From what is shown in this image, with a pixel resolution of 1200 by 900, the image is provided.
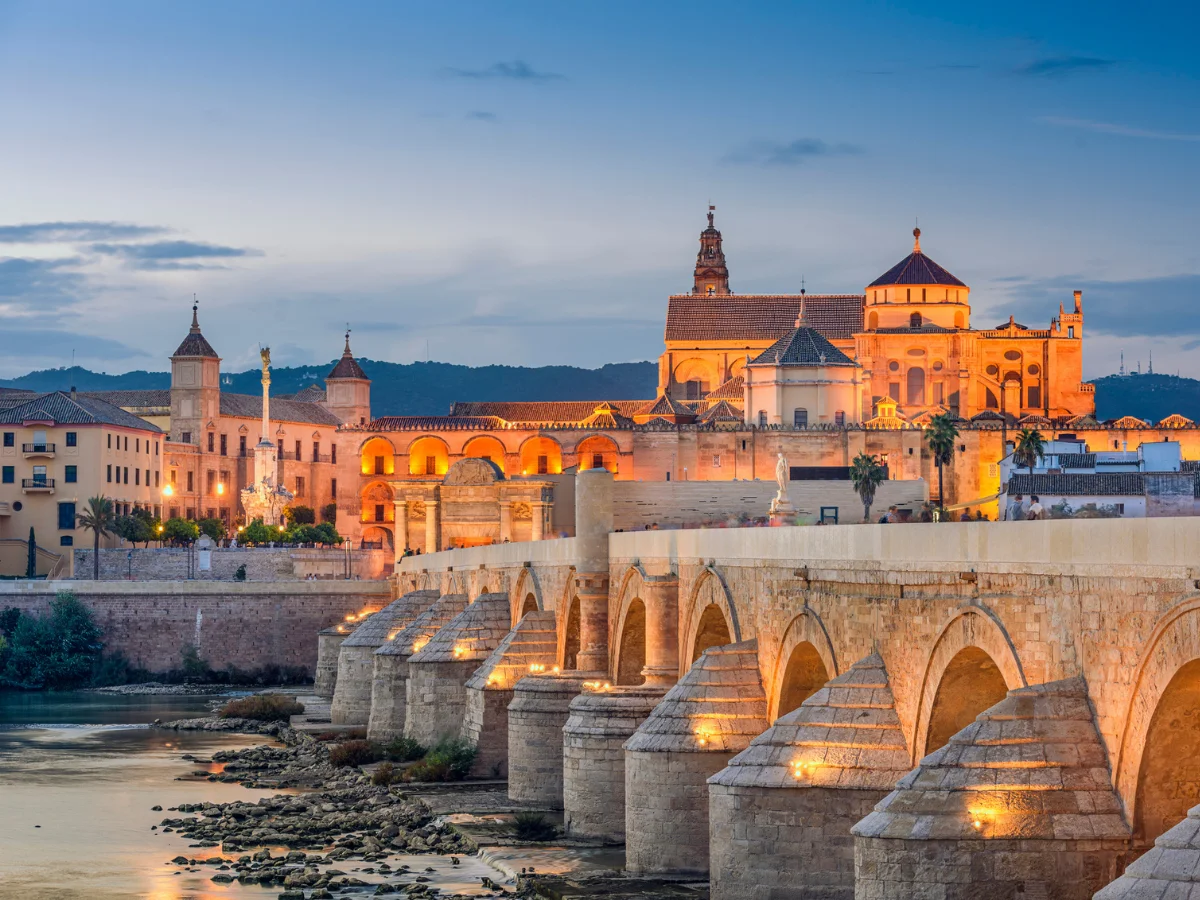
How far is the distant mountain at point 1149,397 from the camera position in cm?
17350

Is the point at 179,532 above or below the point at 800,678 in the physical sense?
above

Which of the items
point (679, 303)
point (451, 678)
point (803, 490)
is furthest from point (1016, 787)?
point (679, 303)

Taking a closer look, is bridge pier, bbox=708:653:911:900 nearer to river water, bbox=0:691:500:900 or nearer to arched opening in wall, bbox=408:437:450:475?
river water, bbox=0:691:500:900

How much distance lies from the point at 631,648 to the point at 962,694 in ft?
46.5

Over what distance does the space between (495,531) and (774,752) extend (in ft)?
190

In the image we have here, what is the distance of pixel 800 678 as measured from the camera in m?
23.1

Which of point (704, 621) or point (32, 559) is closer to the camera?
point (704, 621)

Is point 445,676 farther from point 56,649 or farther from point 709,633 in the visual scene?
point 56,649

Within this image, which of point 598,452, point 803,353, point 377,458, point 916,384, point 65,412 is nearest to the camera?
point 803,353

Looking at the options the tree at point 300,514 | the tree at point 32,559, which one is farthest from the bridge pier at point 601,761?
the tree at point 300,514

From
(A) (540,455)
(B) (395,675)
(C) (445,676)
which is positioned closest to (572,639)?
(C) (445,676)

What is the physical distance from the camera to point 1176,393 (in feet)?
592

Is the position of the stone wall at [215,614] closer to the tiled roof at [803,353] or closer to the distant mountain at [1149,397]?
the tiled roof at [803,353]

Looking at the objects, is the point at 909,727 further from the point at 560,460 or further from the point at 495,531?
the point at 560,460
